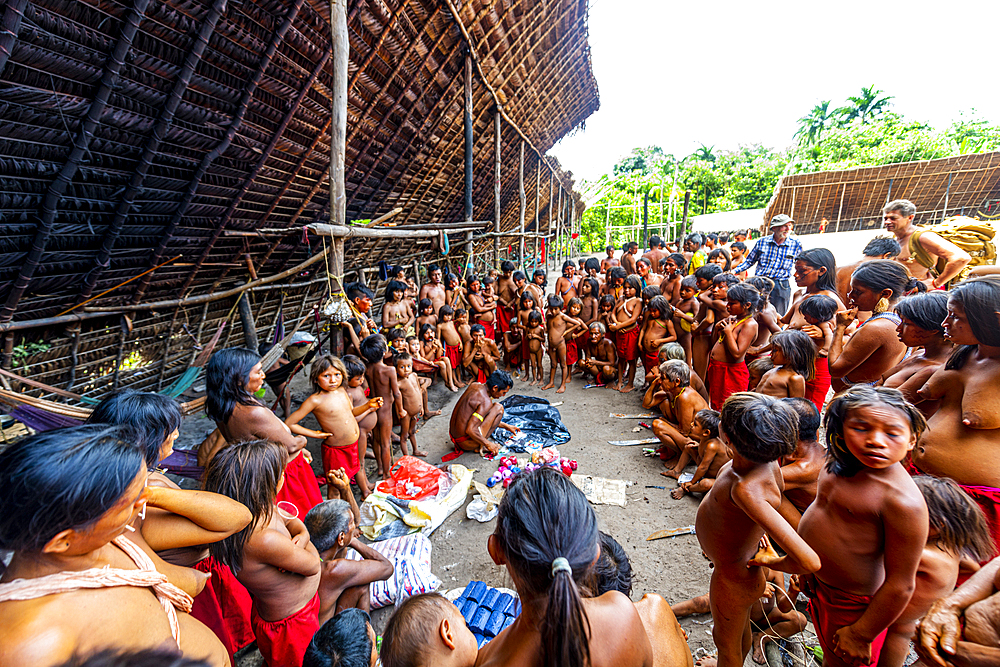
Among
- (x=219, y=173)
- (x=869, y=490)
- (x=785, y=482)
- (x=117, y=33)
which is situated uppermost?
(x=117, y=33)

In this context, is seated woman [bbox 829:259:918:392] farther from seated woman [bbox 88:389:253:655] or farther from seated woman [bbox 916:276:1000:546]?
seated woman [bbox 88:389:253:655]

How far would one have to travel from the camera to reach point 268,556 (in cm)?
175

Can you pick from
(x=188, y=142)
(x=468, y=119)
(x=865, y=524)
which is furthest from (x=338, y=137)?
(x=865, y=524)

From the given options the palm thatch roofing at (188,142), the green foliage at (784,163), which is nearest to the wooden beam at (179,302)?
the palm thatch roofing at (188,142)

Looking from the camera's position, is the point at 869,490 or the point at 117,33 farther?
the point at 117,33

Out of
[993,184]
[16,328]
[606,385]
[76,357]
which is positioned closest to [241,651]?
[16,328]

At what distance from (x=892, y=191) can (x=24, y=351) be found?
71.4 feet

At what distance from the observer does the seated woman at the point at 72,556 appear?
0.92 metres

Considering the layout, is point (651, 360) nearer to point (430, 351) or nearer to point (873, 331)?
point (873, 331)

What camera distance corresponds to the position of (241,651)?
240 cm

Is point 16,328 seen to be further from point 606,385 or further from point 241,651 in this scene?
point 606,385

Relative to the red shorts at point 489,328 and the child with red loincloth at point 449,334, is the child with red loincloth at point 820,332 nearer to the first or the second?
the child with red loincloth at point 449,334

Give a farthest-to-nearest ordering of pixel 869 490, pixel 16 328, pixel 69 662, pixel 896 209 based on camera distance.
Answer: pixel 896 209 → pixel 16 328 → pixel 869 490 → pixel 69 662

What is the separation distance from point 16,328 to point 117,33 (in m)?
2.86
